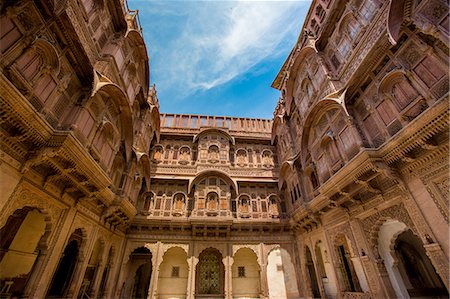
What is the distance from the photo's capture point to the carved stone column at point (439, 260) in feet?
18.8

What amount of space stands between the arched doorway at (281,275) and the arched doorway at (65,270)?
474 inches

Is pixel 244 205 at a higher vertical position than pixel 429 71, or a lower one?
lower

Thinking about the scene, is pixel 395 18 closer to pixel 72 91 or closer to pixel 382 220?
pixel 382 220

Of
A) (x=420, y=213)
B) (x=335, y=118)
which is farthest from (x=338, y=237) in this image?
(x=335, y=118)

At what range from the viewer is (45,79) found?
6.96 metres

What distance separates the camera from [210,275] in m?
15.7

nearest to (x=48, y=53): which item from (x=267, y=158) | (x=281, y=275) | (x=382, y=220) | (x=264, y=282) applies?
(x=382, y=220)

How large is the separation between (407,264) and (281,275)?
780 cm

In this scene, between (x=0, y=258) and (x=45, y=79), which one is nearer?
(x=45, y=79)

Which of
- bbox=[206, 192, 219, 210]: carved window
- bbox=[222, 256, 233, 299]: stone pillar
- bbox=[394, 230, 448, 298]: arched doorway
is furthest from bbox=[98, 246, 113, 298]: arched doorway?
bbox=[394, 230, 448, 298]: arched doorway

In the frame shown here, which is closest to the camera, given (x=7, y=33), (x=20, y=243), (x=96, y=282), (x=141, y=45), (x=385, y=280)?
(x=7, y=33)

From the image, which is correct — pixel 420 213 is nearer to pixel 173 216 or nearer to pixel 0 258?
pixel 173 216

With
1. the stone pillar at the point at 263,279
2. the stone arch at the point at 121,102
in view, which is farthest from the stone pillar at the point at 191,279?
the stone arch at the point at 121,102

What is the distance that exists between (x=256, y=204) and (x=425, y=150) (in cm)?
1158
